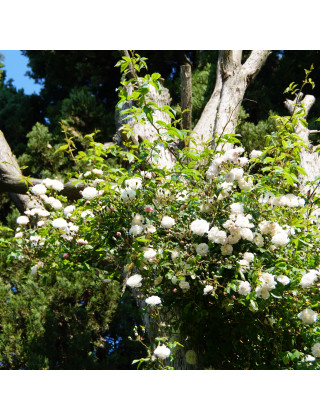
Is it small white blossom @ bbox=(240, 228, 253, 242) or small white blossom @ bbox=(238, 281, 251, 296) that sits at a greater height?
small white blossom @ bbox=(240, 228, 253, 242)

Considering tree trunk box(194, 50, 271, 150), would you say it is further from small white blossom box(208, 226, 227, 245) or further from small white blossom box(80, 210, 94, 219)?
small white blossom box(208, 226, 227, 245)

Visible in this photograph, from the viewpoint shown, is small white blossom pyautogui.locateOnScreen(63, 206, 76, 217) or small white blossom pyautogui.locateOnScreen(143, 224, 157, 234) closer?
small white blossom pyautogui.locateOnScreen(143, 224, 157, 234)

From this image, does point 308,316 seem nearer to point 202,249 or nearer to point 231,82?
point 202,249

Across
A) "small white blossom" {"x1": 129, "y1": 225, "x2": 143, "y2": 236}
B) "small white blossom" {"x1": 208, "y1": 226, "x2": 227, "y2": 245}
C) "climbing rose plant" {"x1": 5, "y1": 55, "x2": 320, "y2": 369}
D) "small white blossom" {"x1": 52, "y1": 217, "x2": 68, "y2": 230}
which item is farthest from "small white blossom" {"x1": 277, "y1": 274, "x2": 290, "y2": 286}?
"small white blossom" {"x1": 52, "y1": 217, "x2": 68, "y2": 230}

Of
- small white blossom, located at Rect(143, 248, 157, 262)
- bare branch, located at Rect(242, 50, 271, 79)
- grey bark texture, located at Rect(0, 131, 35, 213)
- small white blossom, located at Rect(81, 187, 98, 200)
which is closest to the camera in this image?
small white blossom, located at Rect(143, 248, 157, 262)

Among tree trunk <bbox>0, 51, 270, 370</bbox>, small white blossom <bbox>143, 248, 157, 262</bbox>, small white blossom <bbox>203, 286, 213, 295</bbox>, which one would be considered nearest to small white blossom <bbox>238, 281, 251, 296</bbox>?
small white blossom <bbox>203, 286, 213, 295</bbox>

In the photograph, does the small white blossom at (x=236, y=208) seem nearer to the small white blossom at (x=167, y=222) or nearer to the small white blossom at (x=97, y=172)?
the small white blossom at (x=167, y=222)

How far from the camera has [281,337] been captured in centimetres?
166

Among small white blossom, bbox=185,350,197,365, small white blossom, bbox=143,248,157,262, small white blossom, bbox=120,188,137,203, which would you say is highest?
small white blossom, bbox=120,188,137,203

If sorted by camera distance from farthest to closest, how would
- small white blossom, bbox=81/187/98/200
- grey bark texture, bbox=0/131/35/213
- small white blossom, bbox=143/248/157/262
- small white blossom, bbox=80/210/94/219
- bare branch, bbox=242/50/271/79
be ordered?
bare branch, bbox=242/50/271/79, grey bark texture, bbox=0/131/35/213, small white blossom, bbox=80/210/94/219, small white blossom, bbox=81/187/98/200, small white blossom, bbox=143/248/157/262

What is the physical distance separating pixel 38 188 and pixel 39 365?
Answer: 1513mm

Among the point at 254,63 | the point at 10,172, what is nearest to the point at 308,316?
the point at 10,172

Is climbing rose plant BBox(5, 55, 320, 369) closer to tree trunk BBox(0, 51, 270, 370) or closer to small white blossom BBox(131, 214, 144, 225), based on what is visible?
small white blossom BBox(131, 214, 144, 225)
